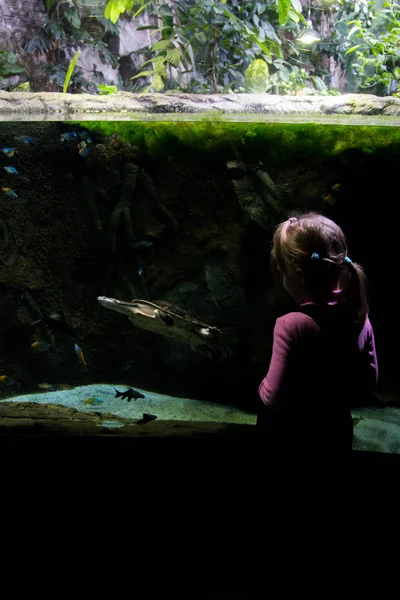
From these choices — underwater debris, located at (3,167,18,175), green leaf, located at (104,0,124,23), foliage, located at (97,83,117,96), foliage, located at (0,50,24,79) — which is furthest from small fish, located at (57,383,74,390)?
green leaf, located at (104,0,124,23)

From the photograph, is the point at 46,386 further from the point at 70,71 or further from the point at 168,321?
the point at 70,71

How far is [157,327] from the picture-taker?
3430mm

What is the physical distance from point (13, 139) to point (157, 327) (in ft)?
6.35

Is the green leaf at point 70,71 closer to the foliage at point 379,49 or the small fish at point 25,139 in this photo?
the small fish at point 25,139

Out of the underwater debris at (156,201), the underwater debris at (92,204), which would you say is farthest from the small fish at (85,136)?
the underwater debris at (156,201)

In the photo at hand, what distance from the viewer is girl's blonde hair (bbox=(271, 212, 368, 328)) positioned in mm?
1629

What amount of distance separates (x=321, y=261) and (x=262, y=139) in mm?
2072

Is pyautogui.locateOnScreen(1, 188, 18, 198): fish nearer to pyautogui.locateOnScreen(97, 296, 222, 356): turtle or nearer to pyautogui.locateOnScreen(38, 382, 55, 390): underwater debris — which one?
pyautogui.locateOnScreen(97, 296, 222, 356): turtle

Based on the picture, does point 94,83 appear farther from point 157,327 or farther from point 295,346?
point 295,346

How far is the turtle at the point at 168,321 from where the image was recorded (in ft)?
10.8

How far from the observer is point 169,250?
12.5 ft

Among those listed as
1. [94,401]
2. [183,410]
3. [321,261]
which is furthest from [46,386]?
[321,261]

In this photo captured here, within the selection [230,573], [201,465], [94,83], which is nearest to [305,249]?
[201,465]

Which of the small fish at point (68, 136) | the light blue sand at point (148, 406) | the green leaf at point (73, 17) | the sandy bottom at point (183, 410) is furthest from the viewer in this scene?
the green leaf at point (73, 17)
